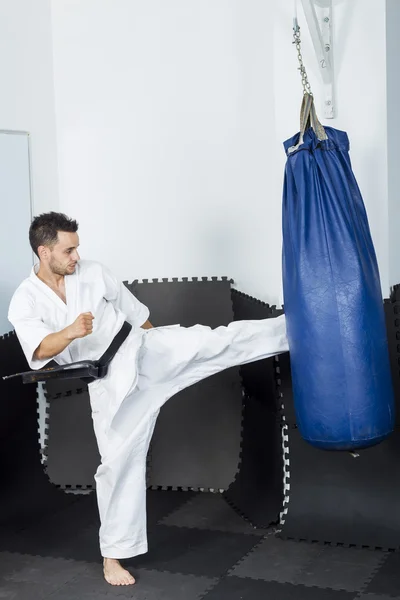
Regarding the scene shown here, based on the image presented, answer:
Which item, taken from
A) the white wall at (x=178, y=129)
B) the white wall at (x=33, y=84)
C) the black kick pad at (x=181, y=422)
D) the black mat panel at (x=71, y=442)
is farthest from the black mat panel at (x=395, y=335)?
the white wall at (x=33, y=84)

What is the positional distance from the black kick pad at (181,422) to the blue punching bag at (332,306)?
99cm

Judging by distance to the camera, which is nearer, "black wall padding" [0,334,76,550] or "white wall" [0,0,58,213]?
"black wall padding" [0,334,76,550]

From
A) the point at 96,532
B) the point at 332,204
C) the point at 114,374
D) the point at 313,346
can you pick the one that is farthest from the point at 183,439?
the point at 332,204

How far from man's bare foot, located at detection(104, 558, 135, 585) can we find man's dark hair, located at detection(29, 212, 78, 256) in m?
1.11

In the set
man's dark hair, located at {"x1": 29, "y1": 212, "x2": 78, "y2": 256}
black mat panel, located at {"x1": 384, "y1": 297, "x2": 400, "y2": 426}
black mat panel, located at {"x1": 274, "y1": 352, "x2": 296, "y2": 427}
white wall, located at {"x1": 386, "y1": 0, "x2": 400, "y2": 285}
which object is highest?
white wall, located at {"x1": 386, "y1": 0, "x2": 400, "y2": 285}

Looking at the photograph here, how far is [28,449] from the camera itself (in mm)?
3480

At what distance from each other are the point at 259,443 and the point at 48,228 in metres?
1.26

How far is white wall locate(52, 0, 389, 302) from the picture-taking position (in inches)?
131

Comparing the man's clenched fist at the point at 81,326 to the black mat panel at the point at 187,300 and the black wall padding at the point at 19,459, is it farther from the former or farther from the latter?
the black mat panel at the point at 187,300

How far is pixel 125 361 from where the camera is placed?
270 cm

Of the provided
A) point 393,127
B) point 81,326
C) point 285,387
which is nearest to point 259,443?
point 285,387

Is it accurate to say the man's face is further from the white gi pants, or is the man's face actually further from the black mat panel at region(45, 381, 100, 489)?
the black mat panel at region(45, 381, 100, 489)

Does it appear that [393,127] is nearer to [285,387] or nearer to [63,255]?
[285,387]

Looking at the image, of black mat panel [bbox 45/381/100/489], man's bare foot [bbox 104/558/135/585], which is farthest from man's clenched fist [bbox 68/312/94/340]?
black mat panel [bbox 45/381/100/489]
